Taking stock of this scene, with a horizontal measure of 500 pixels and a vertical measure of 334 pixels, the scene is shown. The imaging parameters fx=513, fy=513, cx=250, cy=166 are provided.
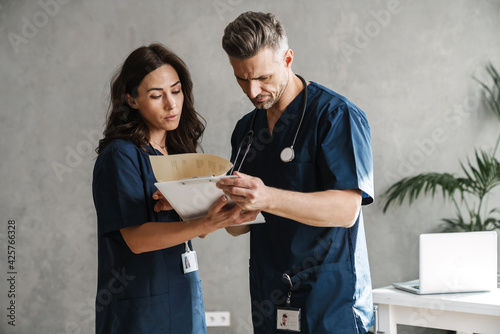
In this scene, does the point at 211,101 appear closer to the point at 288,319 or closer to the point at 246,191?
the point at 288,319

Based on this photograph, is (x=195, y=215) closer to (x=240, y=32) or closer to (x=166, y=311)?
(x=166, y=311)

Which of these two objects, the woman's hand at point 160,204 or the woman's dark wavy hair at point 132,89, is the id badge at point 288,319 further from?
the woman's dark wavy hair at point 132,89

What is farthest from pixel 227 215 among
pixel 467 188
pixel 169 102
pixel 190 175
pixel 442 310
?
pixel 467 188

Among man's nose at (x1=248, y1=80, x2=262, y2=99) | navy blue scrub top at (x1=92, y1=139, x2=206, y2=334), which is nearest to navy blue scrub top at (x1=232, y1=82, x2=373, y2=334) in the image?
man's nose at (x1=248, y1=80, x2=262, y2=99)

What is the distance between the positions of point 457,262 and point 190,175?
1.56m

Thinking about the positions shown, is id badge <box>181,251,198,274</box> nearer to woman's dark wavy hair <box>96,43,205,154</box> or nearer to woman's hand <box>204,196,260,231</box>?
woman's hand <box>204,196,260,231</box>

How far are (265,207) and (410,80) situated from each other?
2.94 metres

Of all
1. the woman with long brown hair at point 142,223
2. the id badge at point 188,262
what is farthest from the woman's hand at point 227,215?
the id badge at point 188,262

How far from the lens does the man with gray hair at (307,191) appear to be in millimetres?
1499

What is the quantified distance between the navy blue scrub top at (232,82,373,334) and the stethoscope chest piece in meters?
0.01

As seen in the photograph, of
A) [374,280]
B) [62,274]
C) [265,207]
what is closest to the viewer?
[265,207]

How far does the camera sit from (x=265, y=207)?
52.6 inches

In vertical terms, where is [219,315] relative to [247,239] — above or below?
below

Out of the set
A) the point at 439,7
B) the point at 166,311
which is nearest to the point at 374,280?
the point at 439,7
